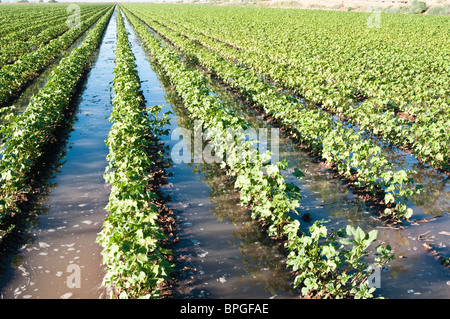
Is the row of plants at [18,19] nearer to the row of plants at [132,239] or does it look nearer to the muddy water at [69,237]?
the muddy water at [69,237]

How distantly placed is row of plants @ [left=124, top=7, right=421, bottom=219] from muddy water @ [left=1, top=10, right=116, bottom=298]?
4.84 meters

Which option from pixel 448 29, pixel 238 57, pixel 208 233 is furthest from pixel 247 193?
pixel 448 29

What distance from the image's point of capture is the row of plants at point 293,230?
4.11m

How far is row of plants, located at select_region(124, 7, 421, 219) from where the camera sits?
601 cm

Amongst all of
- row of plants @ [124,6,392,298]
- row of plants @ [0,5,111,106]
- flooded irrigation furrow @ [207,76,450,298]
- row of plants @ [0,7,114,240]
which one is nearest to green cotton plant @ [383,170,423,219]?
flooded irrigation furrow @ [207,76,450,298]

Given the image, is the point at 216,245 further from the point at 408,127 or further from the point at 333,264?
the point at 408,127

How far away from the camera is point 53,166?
795 cm

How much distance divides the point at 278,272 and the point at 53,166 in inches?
230

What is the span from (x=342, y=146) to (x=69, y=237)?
5.60 metres

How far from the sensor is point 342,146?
7.39 meters

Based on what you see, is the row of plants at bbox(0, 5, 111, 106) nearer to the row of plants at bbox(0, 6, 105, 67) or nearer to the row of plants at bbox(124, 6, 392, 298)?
the row of plants at bbox(0, 6, 105, 67)

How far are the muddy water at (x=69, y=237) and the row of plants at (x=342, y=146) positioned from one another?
15.9 feet

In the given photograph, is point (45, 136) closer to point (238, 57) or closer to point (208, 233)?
point (208, 233)

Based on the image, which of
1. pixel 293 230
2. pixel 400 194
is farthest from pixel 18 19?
pixel 400 194
